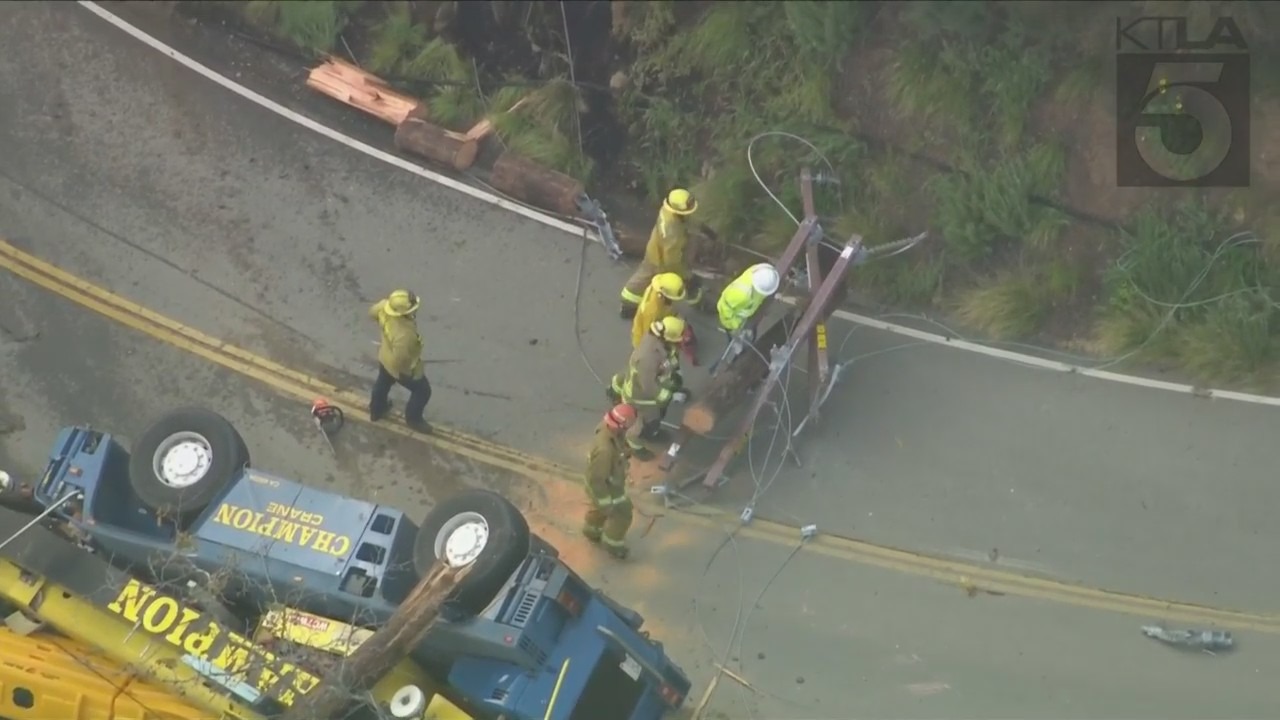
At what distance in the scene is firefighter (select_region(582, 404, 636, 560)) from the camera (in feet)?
29.4

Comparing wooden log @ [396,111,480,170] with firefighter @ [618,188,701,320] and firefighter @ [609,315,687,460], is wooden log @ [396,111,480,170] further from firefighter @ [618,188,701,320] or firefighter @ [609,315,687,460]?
firefighter @ [609,315,687,460]

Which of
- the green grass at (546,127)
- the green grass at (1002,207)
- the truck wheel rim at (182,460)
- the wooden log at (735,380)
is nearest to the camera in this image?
the truck wheel rim at (182,460)

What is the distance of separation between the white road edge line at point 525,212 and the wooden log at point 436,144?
158 mm

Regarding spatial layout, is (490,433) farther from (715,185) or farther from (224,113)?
(224,113)

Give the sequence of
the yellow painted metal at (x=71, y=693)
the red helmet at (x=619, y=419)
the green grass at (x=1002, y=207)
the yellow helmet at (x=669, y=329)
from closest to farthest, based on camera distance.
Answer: the yellow painted metal at (x=71, y=693), the red helmet at (x=619, y=419), the yellow helmet at (x=669, y=329), the green grass at (x=1002, y=207)

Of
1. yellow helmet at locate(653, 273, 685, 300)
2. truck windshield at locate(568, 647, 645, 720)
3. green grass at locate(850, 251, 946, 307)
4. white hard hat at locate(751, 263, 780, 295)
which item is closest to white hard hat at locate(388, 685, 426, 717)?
truck windshield at locate(568, 647, 645, 720)

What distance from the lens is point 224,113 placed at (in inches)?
490

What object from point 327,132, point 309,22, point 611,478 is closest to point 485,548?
point 611,478

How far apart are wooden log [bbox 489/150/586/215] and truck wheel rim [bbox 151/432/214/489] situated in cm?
437

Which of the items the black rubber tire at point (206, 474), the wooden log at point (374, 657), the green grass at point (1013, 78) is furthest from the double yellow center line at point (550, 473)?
the green grass at point (1013, 78)

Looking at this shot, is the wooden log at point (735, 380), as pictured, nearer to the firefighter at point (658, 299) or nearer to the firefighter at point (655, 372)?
the firefighter at point (655, 372)

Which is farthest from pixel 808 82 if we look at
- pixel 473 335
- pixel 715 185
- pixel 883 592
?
pixel 883 592

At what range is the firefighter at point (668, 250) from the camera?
1028cm

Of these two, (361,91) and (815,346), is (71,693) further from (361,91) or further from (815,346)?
(361,91)
